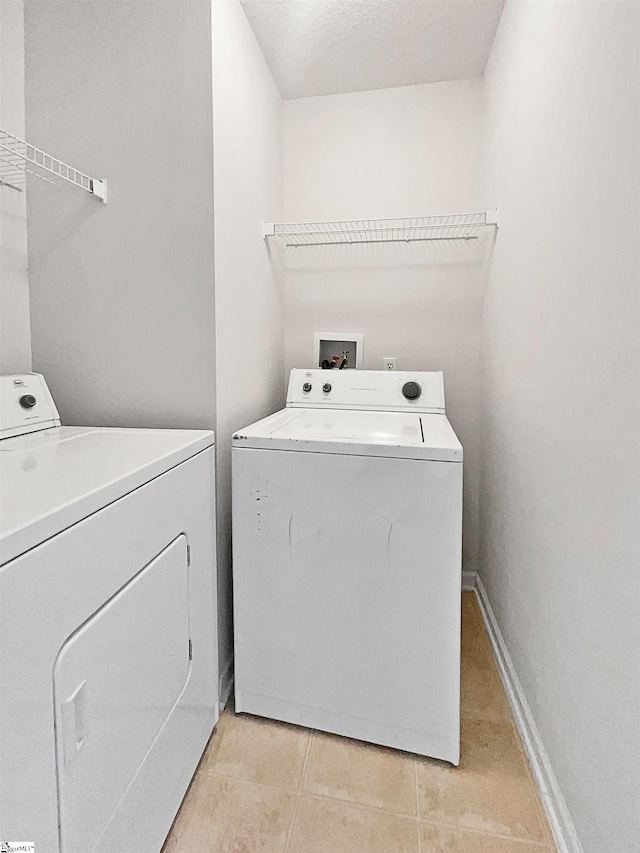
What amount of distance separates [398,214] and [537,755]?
6.90 ft

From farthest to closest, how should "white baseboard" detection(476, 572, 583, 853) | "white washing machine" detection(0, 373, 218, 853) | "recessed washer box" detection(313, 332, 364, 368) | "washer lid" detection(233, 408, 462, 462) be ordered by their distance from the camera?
1. "recessed washer box" detection(313, 332, 364, 368)
2. "washer lid" detection(233, 408, 462, 462)
3. "white baseboard" detection(476, 572, 583, 853)
4. "white washing machine" detection(0, 373, 218, 853)

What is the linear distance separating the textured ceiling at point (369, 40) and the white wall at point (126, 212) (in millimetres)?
487

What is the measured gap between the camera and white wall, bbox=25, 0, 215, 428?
1348 millimetres

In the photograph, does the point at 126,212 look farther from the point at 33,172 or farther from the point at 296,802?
the point at 296,802

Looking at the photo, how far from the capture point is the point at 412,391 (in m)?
1.91

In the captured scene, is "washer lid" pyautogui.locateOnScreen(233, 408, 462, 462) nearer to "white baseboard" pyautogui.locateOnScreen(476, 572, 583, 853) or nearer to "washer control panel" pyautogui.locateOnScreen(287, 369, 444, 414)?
"washer control panel" pyautogui.locateOnScreen(287, 369, 444, 414)

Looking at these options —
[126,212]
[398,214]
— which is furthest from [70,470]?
[398,214]

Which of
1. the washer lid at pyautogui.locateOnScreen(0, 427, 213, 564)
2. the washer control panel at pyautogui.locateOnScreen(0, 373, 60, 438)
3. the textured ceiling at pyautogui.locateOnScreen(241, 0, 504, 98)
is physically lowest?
the washer lid at pyautogui.locateOnScreen(0, 427, 213, 564)

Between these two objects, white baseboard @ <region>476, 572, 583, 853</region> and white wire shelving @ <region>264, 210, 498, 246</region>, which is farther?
white wire shelving @ <region>264, 210, 498, 246</region>

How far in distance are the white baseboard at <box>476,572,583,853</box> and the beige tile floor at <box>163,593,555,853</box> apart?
4 centimetres

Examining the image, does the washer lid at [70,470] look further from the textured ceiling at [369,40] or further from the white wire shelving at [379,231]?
the textured ceiling at [369,40]

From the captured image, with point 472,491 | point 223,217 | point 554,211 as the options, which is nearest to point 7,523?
point 223,217

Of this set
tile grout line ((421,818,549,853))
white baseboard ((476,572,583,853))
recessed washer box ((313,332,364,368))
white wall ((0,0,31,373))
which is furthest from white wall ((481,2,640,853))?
white wall ((0,0,31,373))

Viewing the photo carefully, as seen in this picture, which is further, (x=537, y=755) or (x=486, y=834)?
(x=537, y=755)
